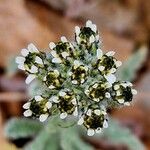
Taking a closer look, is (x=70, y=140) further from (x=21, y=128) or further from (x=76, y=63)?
(x=76, y=63)

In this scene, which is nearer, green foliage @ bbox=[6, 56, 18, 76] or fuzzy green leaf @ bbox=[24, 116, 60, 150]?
fuzzy green leaf @ bbox=[24, 116, 60, 150]

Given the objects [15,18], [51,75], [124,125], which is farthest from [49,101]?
[124,125]

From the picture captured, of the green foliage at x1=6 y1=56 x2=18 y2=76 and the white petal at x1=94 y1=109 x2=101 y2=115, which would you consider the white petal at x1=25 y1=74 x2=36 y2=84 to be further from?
the green foliage at x1=6 y1=56 x2=18 y2=76

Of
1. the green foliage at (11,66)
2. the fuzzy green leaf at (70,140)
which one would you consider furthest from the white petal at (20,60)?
the green foliage at (11,66)

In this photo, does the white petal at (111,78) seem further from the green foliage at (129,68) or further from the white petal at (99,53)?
the green foliage at (129,68)

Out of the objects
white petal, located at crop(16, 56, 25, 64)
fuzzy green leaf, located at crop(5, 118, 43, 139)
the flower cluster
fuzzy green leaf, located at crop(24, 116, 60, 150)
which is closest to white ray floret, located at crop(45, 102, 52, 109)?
the flower cluster
